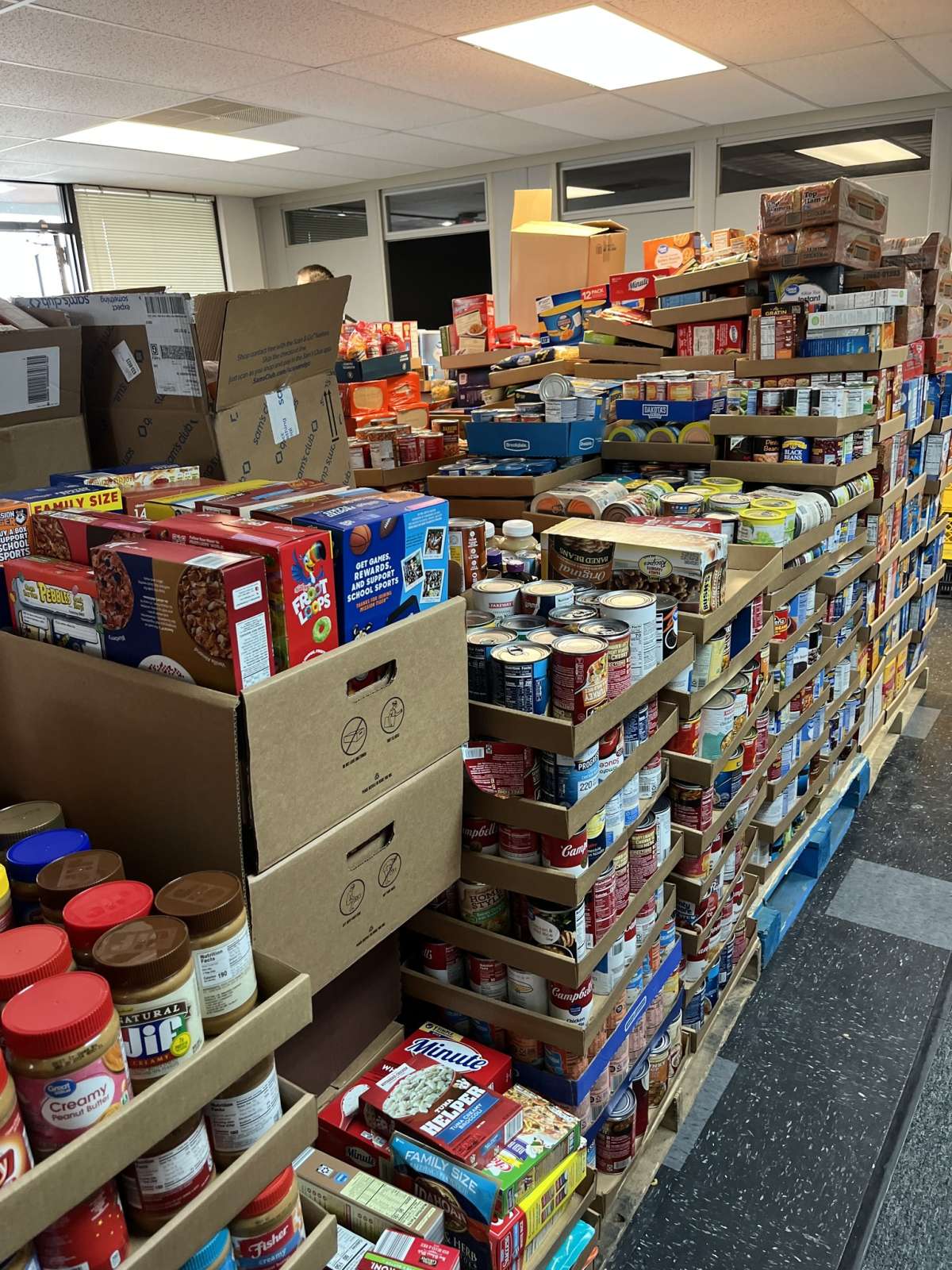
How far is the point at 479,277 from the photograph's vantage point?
959cm

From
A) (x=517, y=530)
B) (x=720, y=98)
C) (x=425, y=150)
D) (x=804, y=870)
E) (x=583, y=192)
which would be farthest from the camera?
(x=583, y=192)

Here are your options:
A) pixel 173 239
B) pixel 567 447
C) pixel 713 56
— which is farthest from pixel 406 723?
pixel 173 239

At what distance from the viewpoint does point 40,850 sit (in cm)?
107

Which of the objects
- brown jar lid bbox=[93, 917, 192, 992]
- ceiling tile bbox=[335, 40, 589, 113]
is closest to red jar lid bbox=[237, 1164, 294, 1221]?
brown jar lid bbox=[93, 917, 192, 992]

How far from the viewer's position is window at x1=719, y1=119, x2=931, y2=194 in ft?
22.2

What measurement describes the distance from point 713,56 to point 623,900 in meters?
5.22

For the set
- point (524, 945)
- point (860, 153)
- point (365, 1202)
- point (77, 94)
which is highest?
point (77, 94)

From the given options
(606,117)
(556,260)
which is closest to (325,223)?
(606,117)

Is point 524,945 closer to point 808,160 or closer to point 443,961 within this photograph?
point 443,961

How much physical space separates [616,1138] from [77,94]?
233 inches

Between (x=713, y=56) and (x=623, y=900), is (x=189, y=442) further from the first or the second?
(x=713, y=56)

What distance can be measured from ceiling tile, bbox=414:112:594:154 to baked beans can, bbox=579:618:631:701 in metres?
6.08

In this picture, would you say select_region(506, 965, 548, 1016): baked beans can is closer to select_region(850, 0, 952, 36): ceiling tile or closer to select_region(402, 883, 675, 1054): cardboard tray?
select_region(402, 883, 675, 1054): cardboard tray

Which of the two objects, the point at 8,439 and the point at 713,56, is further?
the point at 713,56
